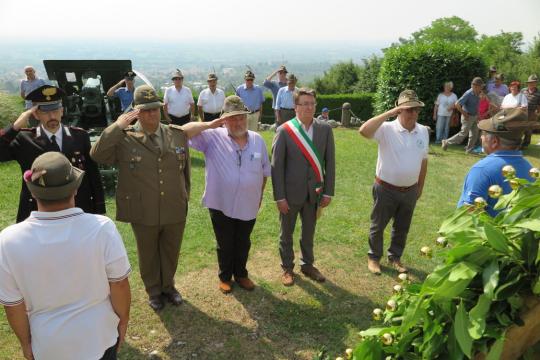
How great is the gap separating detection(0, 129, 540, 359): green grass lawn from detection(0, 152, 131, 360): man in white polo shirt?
58.8 inches

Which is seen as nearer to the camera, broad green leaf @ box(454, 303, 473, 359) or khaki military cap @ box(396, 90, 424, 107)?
broad green leaf @ box(454, 303, 473, 359)

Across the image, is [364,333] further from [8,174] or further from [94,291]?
[8,174]

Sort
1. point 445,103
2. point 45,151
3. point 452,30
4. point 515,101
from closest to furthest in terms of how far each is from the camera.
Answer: point 45,151
point 515,101
point 445,103
point 452,30

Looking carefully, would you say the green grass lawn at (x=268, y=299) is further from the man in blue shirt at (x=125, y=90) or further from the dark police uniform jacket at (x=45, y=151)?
the man in blue shirt at (x=125, y=90)

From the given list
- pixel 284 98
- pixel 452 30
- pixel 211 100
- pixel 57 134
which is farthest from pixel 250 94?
pixel 452 30

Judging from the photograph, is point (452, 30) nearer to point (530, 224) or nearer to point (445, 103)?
point (445, 103)

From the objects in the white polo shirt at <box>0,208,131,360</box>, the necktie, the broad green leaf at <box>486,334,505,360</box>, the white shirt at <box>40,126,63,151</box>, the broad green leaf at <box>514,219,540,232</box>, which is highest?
the broad green leaf at <box>514,219,540,232</box>

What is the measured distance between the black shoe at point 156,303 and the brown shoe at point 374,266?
237 centimetres

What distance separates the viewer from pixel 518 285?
1.27 meters

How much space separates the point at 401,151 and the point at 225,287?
2.31 meters

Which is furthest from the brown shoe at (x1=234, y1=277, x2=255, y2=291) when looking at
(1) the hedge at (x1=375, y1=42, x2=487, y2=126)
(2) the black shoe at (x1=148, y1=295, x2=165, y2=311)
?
(1) the hedge at (x1=375, y1=42, x2=487, y2=126)

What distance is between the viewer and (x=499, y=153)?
2895mm

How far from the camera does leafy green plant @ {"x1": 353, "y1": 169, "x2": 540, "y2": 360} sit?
1249 mm

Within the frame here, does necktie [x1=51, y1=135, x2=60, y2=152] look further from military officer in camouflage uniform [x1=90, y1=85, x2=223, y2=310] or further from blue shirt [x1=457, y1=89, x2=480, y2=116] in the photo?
blue shirt [x1=457, y1=89, x2=480, y2=116]
